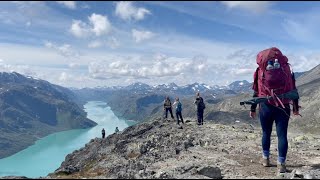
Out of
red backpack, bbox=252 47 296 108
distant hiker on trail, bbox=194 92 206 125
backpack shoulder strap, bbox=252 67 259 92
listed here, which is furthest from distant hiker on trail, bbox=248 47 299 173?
distant hiker on trail, bbox=194 92 206 125

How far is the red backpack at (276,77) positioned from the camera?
12789 millimetres

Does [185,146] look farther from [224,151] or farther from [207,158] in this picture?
[207,158]

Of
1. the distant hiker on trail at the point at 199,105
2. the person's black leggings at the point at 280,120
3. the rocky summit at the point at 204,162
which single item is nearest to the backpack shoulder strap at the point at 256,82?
the person's black leggings at the point at 280,120

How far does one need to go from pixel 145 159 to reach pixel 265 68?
7379mm

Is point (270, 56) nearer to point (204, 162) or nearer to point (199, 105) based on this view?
point (204, 162)

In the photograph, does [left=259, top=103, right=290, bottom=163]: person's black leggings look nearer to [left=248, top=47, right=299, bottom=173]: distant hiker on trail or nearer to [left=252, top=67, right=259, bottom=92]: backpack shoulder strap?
[left=248, top=47, right=299, bottom=173]: distant hiker on trail

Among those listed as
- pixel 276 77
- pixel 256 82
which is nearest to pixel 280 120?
pixel 276 77

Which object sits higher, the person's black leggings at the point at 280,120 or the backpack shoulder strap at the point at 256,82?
the backpack shoulder strap at the point at 256,82

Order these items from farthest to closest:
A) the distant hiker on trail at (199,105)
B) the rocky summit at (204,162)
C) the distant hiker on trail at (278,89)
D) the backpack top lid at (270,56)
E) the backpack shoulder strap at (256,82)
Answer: the distant hiker on trail at (199,105) → the backpack shoulder strap at (256,82) → the backpack top lid at (270,56) → the distant hiker on trail at (278,89) → the rocky summit at (204,162)

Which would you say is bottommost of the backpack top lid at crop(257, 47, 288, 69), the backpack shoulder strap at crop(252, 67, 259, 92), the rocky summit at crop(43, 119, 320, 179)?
the rocky summit at crop(43, 119, 320, 179)

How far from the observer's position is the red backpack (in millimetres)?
12789

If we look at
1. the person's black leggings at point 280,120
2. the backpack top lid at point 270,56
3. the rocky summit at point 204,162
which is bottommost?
the rocky summit at point 204,162

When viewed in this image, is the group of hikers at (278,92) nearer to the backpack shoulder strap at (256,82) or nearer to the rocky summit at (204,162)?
the backpack shoulder strap at (256,82)

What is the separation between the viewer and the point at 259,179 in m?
11.6
